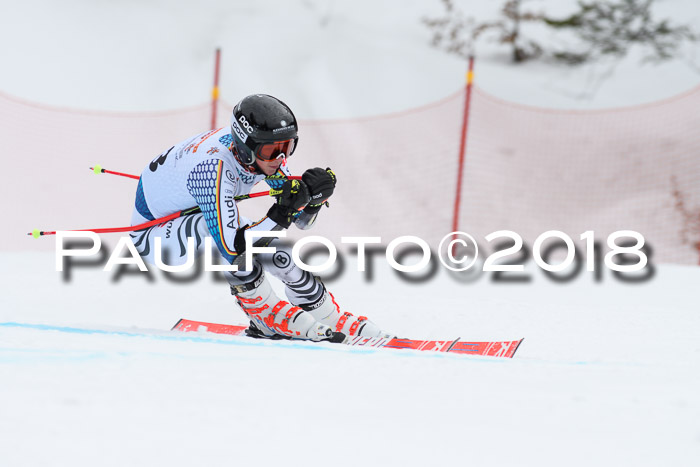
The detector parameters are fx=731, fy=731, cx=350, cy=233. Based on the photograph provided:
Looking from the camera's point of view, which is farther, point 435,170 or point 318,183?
point 435,170

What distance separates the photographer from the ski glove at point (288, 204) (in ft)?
11.2

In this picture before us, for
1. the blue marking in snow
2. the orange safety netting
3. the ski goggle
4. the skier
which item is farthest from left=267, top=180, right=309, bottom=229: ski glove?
the orange safety netting

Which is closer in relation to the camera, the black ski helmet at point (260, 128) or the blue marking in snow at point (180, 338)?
the blue marking in snow at point (180, 338)

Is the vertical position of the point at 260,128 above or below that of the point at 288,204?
above

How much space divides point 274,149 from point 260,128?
0.45 ft

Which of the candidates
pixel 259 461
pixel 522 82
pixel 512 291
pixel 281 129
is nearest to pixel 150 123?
pixel 522 82

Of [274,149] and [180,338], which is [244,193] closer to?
[274,149]

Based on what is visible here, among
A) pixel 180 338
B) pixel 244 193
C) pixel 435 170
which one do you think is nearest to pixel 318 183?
pixel 244 193

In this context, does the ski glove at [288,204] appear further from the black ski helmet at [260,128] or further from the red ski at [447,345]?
the red ski at [447,345]

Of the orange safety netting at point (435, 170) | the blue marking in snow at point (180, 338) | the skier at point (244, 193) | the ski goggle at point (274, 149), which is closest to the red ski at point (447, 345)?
the skier at point (244, 193)

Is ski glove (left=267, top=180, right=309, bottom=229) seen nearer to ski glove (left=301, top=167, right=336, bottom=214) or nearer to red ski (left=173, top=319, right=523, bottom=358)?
ski glove (left=301, top=167, right=336, bottom=214)

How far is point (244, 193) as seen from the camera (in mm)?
3768

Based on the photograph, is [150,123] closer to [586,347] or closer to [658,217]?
[658,217]

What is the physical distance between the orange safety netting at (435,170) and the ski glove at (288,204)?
212 inches
